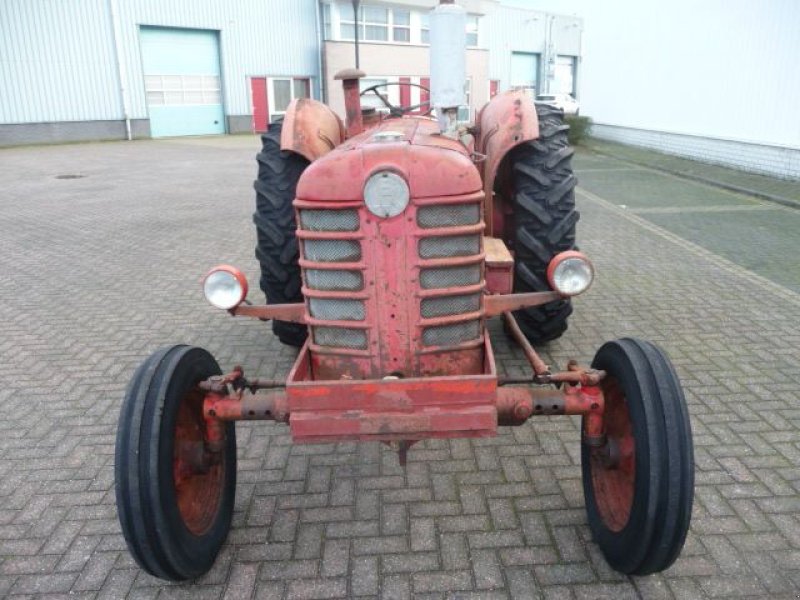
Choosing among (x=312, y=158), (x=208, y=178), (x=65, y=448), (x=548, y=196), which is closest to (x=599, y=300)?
(x=548, y=196)

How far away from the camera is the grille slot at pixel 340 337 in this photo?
2.67 m

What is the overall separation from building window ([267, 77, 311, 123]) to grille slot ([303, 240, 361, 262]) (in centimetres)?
2335

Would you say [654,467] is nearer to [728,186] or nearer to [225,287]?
[225,287]

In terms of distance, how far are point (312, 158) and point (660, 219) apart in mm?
6616

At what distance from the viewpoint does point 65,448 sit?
3.50 m

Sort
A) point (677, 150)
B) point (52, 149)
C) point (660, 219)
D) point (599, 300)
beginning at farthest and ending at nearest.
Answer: point (52, 149)
point (677, 150)
point (660, 219)
point (599, 300)

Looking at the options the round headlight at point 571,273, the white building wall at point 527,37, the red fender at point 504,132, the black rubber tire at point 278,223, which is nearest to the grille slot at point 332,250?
the round headlight at point 571,273

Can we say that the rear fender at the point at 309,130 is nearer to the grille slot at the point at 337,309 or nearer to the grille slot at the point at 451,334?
the grille slot at the point at 337,309

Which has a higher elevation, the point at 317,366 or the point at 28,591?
the point at 317,366

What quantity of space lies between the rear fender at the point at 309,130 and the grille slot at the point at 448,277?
164 cm

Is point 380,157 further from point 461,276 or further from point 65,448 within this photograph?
point 65,448

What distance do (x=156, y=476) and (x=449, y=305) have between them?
4.14 feet

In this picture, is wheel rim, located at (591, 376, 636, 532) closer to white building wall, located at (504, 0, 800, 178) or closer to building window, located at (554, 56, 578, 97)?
white building wall, located at (504, 0, 800, 178)

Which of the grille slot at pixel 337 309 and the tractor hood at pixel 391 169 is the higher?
the tractor hood at pixel 391 169
